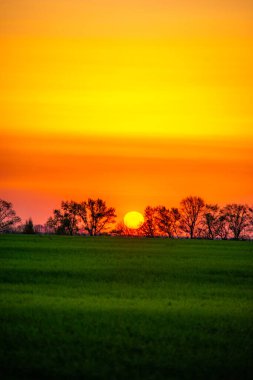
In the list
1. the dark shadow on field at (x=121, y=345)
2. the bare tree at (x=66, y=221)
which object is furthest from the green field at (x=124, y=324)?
the bare tree at (x=66, y=221)

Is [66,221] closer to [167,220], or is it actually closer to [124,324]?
[167,220]

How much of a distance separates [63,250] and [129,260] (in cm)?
1038

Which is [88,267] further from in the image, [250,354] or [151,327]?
[250,354]

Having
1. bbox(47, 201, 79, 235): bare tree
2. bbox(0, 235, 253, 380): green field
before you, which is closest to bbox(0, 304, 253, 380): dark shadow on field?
bbox(0, 235, 253, 380): green field

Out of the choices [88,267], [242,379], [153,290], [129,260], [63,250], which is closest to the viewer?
[242,379]

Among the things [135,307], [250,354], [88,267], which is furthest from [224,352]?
[88,267]

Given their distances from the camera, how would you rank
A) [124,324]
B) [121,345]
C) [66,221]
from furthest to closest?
[66,221], [124,324], [121,345]

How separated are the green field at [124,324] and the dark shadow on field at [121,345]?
20 mm

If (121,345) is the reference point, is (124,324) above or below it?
above

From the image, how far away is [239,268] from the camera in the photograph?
39.1 metres

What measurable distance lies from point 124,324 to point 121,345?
8.64 ft

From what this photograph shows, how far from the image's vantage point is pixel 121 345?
1541cm

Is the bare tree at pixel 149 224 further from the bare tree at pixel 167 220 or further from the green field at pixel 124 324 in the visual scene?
the green field at pixel 124 324

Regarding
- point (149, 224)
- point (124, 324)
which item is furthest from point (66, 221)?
point (124, 324)
